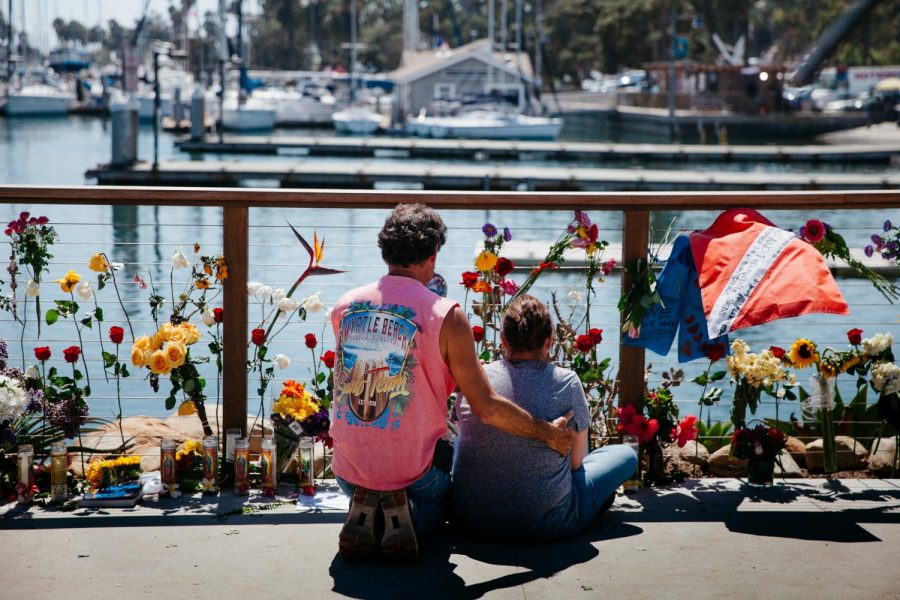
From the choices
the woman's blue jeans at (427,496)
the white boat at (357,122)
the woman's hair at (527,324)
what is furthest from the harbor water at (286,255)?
the white boat at (357,122)

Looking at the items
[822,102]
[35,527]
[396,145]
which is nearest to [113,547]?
[35,527]

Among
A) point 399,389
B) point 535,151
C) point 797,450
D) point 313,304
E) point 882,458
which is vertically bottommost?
point 797,450

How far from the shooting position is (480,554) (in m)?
3.59

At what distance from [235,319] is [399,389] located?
3.95 ft

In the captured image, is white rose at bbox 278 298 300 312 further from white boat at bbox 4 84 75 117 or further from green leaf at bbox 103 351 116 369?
white boat at bbox 4 84 75 117

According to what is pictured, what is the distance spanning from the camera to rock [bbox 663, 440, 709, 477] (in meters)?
4.70

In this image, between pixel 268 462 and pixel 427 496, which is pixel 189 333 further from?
pixel 427 496

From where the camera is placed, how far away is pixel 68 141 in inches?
1646

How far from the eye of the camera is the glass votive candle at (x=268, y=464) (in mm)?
4223

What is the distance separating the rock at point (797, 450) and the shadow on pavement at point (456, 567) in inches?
73.5

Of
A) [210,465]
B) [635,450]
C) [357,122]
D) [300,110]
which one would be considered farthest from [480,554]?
[300,110]

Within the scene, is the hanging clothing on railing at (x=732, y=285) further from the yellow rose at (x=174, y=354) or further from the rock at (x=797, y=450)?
the yellow rose at (x=174, y=354)

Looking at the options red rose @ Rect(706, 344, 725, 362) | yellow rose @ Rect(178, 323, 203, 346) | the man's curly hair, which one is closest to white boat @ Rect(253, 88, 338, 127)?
yellow rose @ Rect(178, 323, 203, 346)

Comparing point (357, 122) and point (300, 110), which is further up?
point (300, 110)
